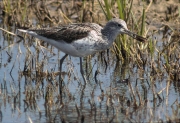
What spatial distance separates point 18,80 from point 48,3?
475 centimetres

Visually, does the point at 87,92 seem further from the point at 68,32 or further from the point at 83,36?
the point at 68,32

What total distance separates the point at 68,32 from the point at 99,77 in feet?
3.04

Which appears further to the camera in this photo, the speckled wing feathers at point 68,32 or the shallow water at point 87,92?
the speckled wing feathers at point 68,32

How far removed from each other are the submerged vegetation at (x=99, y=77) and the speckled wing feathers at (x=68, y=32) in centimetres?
45

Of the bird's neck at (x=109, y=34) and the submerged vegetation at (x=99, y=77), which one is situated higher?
the bird's neck at (x=109, y=34)

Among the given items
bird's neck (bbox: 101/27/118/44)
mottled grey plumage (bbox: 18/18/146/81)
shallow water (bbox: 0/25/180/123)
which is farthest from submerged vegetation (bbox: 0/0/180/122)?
bird's neck (bbox: 101/27/118/44)

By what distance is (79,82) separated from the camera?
8977mm

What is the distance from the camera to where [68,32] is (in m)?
9.20

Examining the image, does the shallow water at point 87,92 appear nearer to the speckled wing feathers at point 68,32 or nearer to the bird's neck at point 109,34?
the speckled wing feathers at point 68,32

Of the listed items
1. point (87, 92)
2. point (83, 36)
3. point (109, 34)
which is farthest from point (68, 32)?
point (87, 92)

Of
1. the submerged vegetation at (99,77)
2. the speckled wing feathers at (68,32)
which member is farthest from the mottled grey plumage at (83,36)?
the submerged vegetation at (99,77)

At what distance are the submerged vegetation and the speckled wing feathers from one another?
0.45 m

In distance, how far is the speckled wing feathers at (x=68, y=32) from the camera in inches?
357

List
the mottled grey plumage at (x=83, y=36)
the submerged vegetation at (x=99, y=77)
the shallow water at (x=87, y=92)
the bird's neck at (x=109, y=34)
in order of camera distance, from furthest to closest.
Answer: the bird's neck at (x=109, y=34), the mottled grey plumage at (x=83, y=36), the submerged vegetation at (x=99, y=77), the shallow water at (x=87, y=92)
